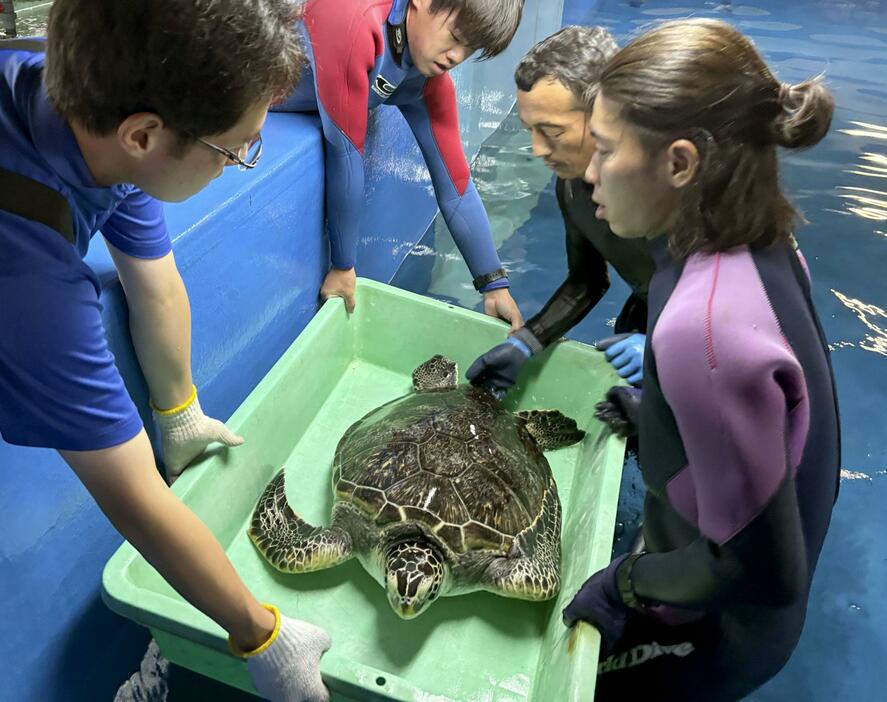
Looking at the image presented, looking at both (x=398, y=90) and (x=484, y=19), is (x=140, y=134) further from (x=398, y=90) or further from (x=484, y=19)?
(x=398, y=90)

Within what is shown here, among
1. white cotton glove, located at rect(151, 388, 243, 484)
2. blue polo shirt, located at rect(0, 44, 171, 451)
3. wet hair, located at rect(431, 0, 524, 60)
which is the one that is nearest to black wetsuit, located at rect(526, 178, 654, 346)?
wet hair, located at rect(431, 0, 524, 60)

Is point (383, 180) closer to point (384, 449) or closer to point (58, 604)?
point (384, 449)

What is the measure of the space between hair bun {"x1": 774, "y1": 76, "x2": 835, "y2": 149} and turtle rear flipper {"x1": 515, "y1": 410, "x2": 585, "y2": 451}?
894 mm

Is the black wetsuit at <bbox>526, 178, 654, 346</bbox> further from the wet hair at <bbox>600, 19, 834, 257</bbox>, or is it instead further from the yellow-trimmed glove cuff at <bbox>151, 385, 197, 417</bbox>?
the yellow-trimmed glove cuff at <bbox>151, 385, 197, 417</bbox>

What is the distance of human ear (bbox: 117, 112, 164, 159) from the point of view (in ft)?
1.85

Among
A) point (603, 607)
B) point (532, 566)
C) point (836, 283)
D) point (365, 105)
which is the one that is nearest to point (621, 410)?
point (532, 566)

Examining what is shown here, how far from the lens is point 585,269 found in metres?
1.53

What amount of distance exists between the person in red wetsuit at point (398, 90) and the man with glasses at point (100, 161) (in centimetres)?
63

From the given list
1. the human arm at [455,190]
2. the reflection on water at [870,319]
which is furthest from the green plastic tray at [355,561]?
the reflection on water at [870,319]

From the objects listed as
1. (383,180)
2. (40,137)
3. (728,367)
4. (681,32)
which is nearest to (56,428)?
(40,137)

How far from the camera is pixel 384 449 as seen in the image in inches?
49.8

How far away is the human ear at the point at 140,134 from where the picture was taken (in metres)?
0.56

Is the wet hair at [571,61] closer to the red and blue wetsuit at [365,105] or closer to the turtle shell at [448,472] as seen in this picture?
the red and blue wetsuit at [365,105]

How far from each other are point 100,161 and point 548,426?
1.08 m
